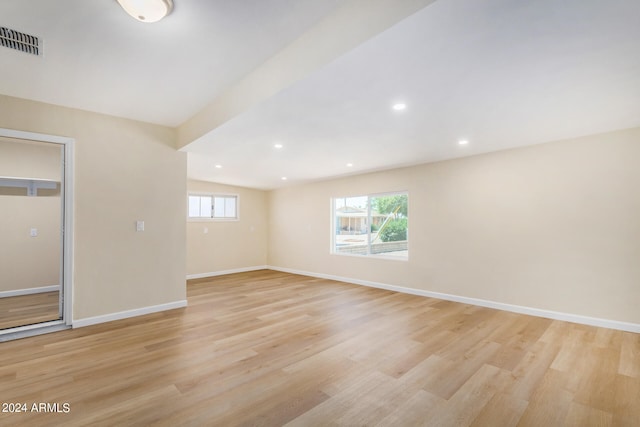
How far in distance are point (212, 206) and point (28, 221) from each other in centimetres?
322

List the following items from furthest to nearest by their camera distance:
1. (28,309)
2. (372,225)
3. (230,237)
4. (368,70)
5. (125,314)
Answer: (230,237) → (372,225) → (28,309) → (125,314) → (368,70)

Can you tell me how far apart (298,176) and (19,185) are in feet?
16.0

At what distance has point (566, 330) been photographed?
3.35 metres

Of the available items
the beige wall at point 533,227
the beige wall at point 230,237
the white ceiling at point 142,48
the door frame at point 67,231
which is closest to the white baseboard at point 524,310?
the beige wall at point 533,227

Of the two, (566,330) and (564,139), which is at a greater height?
(564,139)

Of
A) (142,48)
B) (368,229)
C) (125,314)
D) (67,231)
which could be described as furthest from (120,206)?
(368,229)

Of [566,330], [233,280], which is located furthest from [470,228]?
[233,280]

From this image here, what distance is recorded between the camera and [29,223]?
5.09 meters

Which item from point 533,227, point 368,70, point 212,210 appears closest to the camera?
point 368,70

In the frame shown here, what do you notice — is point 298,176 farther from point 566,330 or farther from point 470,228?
point 566,330

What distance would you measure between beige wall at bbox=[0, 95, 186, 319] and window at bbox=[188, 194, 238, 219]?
2656 mm

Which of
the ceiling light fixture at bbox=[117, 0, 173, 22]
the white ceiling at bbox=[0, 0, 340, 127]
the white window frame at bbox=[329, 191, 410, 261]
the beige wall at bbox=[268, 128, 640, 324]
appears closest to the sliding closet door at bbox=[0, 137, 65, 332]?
the white ceiling at bbox=[0, 0, 340, 127]

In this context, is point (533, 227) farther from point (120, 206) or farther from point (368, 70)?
point (120, 206)

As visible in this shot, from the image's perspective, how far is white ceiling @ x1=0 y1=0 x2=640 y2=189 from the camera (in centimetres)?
171
